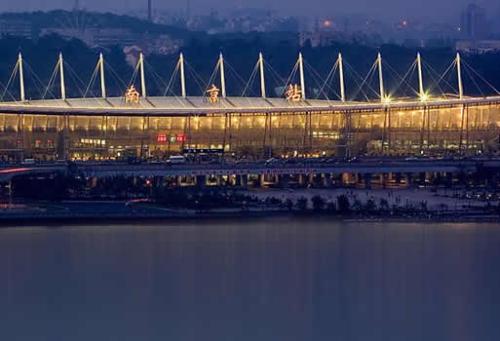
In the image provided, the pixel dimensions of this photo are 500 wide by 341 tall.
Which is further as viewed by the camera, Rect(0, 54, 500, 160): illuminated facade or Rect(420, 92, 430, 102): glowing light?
Rect(420, 92, 430, 102): glowing light

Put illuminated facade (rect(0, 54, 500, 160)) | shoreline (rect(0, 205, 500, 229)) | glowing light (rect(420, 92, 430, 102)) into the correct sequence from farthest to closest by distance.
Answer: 1. glowing light (rect(420, 92, 430, 102))
2. illuminated facade (rect(0, 54, 500, 160))
3. shoreline (rect(0, 205, 500, 229))

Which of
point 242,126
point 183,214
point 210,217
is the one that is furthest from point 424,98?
point 210,217

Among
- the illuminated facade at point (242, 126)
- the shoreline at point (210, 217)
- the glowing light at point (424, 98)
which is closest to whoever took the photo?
the shoreline at point (210, 217)

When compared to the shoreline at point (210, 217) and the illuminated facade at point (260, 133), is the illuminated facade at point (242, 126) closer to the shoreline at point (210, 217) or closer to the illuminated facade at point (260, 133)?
the illuminated facade at point (260, 133)

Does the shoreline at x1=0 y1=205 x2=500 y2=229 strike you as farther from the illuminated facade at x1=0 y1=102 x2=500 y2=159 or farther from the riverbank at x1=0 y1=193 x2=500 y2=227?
the illuminated facade at x1=0 y1=102 x2=500 y2=159

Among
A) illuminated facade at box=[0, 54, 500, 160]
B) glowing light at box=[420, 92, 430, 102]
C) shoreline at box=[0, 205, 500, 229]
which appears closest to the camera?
shoreline at box=[0, 205, 500, 229]

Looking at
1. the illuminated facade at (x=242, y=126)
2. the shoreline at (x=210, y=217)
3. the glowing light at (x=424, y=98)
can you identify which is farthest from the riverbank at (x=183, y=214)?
the glowing light at (x=424, y=98)

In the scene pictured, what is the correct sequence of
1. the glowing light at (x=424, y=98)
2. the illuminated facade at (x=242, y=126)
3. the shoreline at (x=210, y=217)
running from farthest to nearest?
the glowing light at (x=424, y=98) → the illuminated facade at (x=242, y=126) → the shoreline at (x=210, y=217)

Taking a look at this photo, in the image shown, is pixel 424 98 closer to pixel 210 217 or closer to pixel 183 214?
pixel 183 214

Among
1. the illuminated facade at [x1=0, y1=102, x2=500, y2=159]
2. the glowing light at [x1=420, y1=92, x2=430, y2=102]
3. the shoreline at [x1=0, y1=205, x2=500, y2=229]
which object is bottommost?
the shoreline at [x1=0, y1=205, x2=500, y2=229]

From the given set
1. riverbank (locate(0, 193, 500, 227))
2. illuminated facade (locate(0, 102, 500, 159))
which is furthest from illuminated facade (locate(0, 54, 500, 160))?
riverbank (locate(0, 193, 500, 227))

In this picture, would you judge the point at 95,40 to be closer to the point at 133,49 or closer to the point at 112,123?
the point at 133,49

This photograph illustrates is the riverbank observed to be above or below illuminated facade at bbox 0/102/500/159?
below
